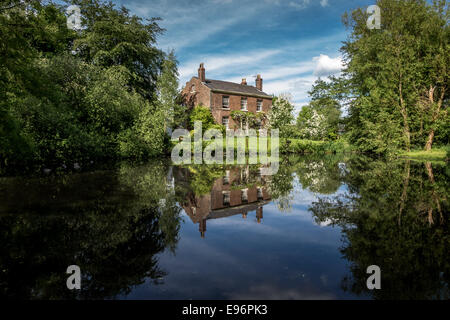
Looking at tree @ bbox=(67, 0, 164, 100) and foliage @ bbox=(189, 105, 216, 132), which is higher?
tree @ bbox=(67, 0, 164, 100)

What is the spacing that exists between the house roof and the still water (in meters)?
26.9

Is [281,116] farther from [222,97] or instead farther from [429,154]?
[429,154]

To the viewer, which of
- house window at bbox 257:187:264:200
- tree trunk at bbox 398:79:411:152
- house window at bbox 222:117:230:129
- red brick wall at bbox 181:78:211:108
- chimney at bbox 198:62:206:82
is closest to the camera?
house window at bbox 257:187:264:200

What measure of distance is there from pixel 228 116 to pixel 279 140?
8.93 metres

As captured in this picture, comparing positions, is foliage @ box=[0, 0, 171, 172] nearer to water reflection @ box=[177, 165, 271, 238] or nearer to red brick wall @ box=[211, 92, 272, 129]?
water reflection @ box=[177, 165, 271, 238]

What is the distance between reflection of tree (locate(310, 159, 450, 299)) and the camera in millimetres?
2395

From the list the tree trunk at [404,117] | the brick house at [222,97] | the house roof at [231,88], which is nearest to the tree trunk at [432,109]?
the tree trunk at [404,117]

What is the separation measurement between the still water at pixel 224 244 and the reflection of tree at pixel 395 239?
2 centimetres

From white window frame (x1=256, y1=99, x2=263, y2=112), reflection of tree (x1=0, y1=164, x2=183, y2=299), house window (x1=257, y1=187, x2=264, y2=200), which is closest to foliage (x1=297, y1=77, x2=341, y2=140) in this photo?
white window frame (x1=256, y1=99, x2=263, y2=112)

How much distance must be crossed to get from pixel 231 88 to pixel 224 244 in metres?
31.7

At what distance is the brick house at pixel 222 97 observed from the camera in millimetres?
31109
